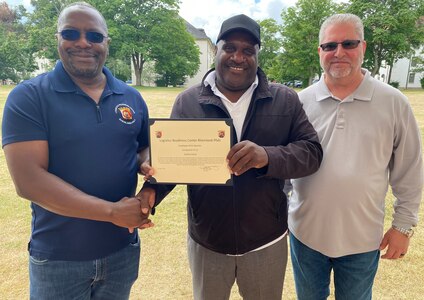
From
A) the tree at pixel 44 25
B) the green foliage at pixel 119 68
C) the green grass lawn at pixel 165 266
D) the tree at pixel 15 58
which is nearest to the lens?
the green grass lawn at pixel 165 266

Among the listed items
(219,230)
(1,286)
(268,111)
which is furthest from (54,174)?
(1,286)

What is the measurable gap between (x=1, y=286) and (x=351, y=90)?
3751 mm

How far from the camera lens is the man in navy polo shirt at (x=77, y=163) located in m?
1.70

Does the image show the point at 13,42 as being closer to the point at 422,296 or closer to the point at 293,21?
the point at 293,21

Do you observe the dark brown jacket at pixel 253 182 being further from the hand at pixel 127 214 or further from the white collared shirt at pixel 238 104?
the hand at pixel 127 214

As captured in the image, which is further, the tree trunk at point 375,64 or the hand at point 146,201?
the tree trunk at point 375,64

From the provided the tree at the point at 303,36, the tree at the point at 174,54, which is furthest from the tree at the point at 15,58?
the tree at the point at 303,36

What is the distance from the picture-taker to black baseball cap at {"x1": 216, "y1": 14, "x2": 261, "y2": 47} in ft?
6.34

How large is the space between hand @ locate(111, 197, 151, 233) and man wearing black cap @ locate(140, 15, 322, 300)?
19 centimetres

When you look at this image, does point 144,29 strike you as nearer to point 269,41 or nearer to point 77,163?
point 269,41

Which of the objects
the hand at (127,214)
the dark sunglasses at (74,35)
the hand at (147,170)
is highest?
the dark sunglasses at (74,35)

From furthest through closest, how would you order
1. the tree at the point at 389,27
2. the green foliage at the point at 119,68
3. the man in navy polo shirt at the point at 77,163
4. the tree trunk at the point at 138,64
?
1. the green foliage at the point at 119,68
2. the tree trunk at the point at 138,64
3. the tree at the point at 389,27
4. the man in navy polo shirt at the point at 77,163

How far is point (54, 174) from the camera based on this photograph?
180cm

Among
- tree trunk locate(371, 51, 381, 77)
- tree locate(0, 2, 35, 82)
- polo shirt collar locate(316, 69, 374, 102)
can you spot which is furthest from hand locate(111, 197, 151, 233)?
tree locate(0, 2, 35, 82)
